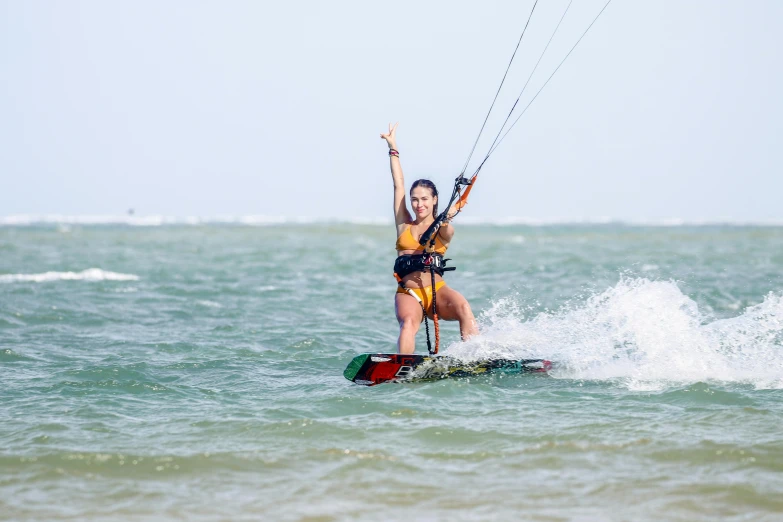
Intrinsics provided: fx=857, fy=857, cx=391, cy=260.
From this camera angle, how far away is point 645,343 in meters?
8.33

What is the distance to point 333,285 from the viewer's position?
17.9 metres

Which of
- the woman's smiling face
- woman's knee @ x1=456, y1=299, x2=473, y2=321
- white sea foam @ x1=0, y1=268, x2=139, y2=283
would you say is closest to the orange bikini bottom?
woman's knee @ x1=456, y1=299, x2=473, y2=321

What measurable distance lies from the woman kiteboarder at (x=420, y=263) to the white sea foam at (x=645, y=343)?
36 cm

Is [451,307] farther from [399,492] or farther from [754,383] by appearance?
[399,492]

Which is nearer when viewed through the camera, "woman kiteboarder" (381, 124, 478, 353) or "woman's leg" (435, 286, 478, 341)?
"woman kiteboarder" (381, 124, 478, 353)

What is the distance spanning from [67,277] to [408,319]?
42.9 ft

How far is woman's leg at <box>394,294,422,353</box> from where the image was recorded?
25.7 ft

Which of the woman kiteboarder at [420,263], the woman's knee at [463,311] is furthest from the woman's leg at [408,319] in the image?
the woman's knee at [463,311]

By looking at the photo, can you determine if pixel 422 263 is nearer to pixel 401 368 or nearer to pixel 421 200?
pixel 421 200

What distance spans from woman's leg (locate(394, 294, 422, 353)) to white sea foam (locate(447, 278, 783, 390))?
401mm

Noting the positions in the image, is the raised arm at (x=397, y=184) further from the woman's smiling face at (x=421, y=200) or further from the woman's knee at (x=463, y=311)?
the woman's knee at (x=463, y=311)

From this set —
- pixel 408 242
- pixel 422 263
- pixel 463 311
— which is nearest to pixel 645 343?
pixel 463 311

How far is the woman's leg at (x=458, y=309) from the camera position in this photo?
8.13m

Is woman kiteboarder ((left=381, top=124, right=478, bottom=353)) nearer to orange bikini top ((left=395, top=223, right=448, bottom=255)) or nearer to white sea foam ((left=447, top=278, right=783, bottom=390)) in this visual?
orange bikini top ((left=395, top=223, right=448, bottom=255))
